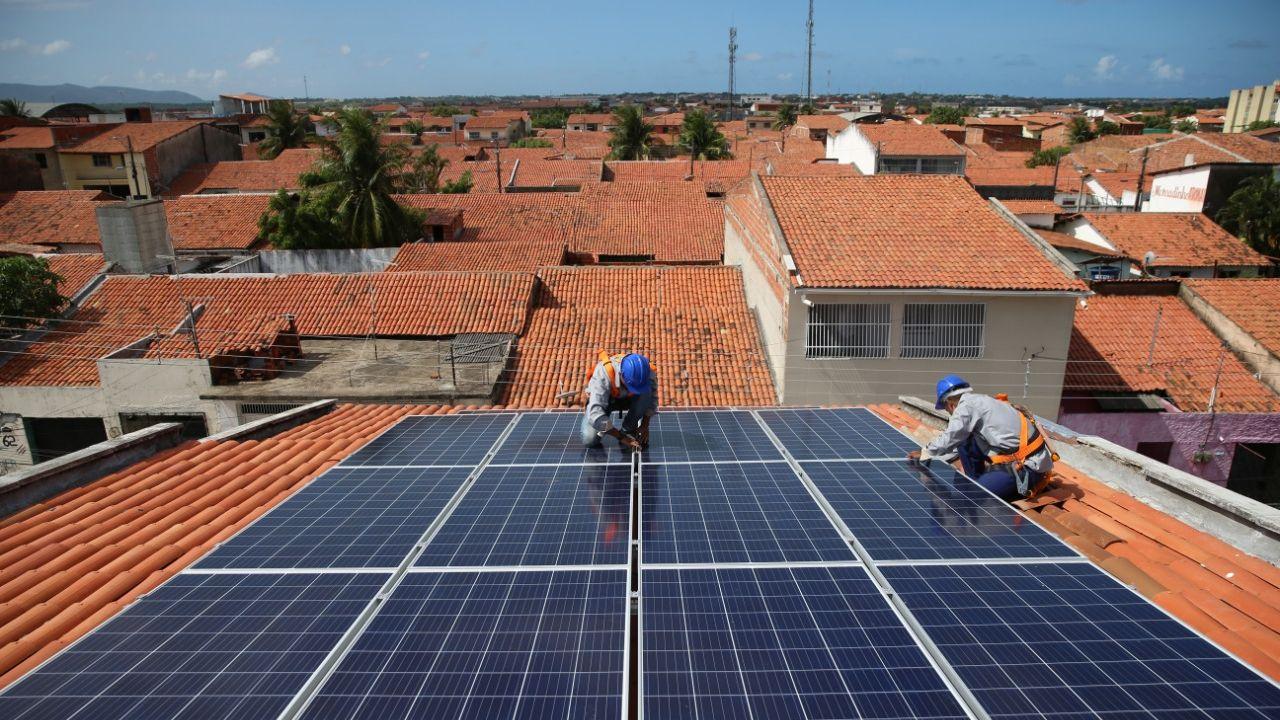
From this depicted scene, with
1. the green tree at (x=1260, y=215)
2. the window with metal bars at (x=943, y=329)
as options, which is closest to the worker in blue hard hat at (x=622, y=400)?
the window with metal bars at (x=943, y=329)

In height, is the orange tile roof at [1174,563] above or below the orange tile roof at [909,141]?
below

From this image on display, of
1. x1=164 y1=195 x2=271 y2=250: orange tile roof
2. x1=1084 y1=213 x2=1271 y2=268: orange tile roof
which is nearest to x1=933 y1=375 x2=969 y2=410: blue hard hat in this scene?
x1=1084 y1=213 x2=1271 y2=268: orange tile roof

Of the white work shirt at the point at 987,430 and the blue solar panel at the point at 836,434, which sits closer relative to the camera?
the white work shirt at the point at 987,430

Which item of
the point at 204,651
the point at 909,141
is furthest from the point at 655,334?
the point at 909,141

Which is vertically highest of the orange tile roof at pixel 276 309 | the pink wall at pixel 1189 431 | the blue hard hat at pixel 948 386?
the blue hard hat at pixel 948 386

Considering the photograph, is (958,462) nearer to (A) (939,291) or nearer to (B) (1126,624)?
(B) (1126,624)

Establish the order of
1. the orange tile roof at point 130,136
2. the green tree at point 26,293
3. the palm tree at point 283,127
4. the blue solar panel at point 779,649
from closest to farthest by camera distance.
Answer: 1. the blue solar panel at point 779,649
2. the green tree at point 26,293
3. the orange tile roof at point 130,136
4. the palm tree at point 283,127

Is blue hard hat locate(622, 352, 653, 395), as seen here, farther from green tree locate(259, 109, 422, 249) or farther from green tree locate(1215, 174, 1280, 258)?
green tree locate(1215, 174, 1280, 258)

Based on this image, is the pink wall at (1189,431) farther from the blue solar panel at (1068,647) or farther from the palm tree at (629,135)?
the palm tree at (629,135)
